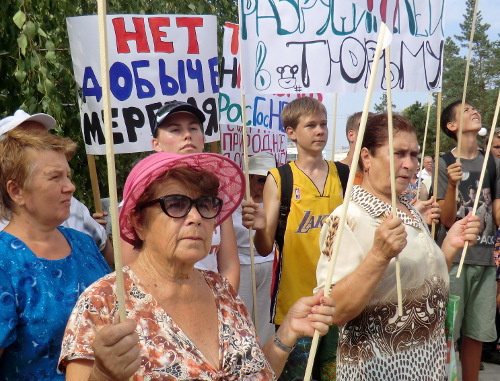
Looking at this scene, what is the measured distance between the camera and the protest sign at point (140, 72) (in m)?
4.11

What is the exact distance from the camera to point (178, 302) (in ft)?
6.75

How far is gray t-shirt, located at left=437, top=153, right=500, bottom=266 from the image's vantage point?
4.93m

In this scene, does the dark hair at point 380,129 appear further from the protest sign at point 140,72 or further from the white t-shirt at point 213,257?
the protest sign at point 140,72

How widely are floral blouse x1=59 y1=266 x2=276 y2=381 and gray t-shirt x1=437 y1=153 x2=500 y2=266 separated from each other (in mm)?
3204

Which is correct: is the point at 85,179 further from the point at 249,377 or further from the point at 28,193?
the point at 249,377

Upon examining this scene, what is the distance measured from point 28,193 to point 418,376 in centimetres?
158

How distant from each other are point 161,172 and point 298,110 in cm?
230

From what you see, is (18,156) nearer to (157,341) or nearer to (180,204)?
(180,204)

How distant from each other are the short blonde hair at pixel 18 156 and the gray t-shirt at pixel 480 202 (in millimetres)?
3296

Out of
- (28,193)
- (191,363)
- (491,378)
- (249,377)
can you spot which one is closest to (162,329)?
(191,363)

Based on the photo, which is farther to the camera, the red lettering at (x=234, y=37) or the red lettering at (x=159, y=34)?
the red lettering at (x=234, y=37)

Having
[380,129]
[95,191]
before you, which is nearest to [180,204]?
[380,129]

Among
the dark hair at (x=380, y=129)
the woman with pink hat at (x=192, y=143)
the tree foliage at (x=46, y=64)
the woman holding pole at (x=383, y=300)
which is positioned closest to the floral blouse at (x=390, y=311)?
the woman holding pole at (x=383, y=300)

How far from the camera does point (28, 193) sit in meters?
2.43
